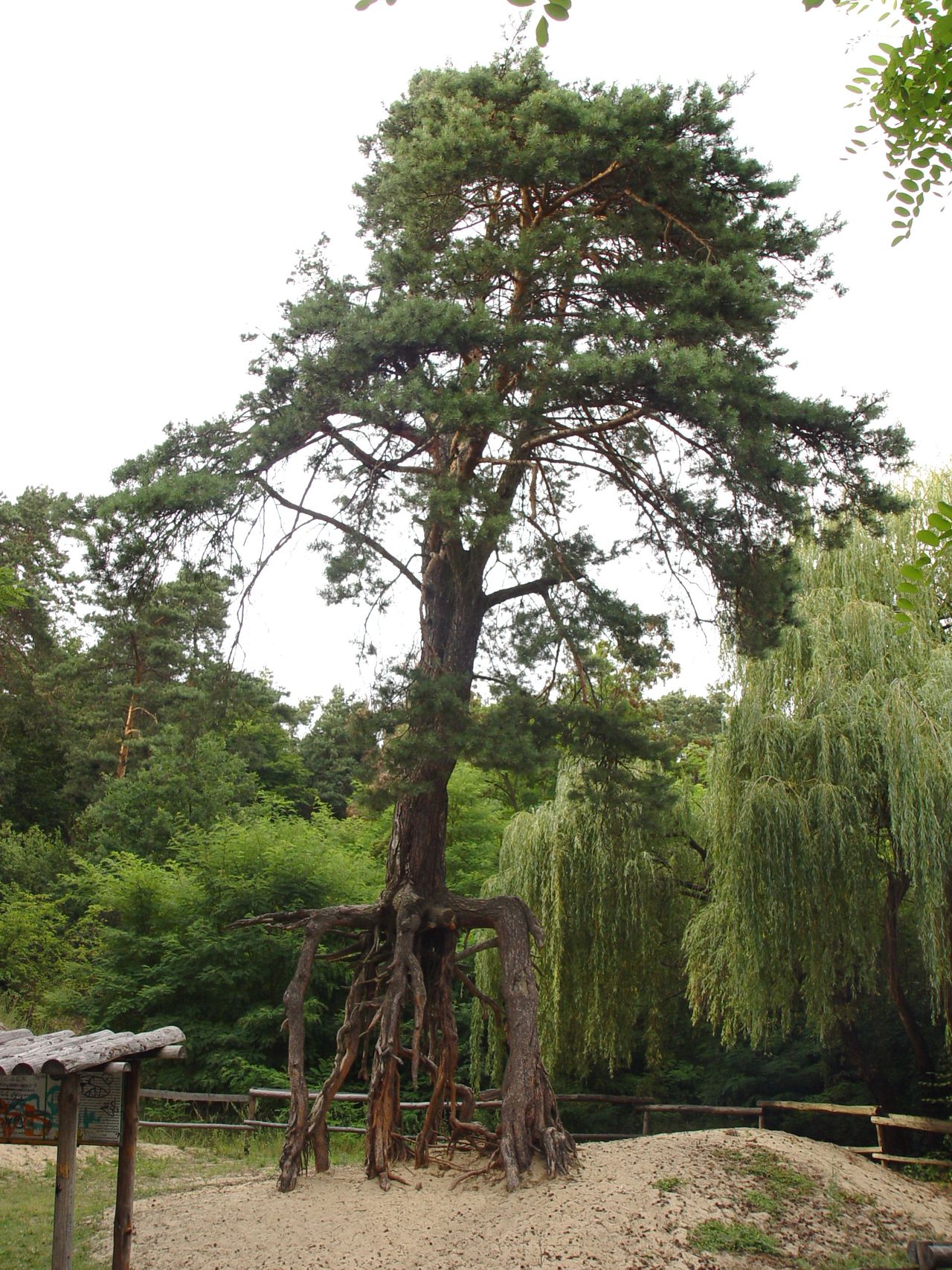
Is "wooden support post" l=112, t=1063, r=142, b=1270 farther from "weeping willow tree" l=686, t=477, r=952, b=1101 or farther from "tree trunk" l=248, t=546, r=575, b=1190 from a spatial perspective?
"weeping willow tree" l=686, t=477, r=952, b=1101

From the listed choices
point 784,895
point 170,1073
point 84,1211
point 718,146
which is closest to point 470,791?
point 170,1073

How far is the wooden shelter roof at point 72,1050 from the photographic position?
14.1 ft

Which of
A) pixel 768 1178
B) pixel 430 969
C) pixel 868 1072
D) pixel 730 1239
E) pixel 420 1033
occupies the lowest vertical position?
A: pixel 730 1239

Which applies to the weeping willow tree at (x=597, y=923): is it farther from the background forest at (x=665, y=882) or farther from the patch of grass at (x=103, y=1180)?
the patch of grass at (x=103, y=1180)

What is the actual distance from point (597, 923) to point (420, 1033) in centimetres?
317

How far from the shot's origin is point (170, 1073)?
1333 cm

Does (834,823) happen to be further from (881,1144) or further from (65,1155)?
(65,1155)

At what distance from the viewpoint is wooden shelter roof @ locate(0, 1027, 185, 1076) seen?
4.30 m

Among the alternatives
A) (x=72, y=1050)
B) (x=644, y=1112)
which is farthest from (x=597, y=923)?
(x=72, y=1050)

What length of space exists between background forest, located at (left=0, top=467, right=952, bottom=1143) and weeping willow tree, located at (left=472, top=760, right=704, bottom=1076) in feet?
0.08

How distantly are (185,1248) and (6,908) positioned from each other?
11.4 meters

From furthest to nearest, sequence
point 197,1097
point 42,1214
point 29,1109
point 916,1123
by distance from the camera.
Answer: point 197,1097, point 916,1123, point 42,1214, point 29,1109

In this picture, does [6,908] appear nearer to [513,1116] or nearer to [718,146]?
[513,1116]

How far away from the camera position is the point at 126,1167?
17.3ft
